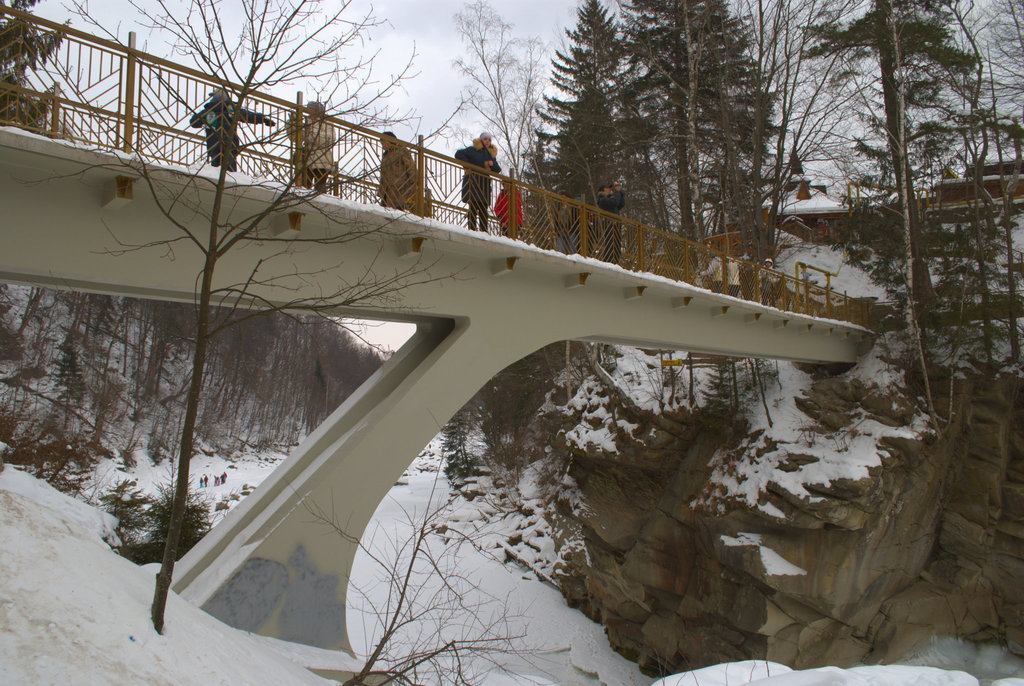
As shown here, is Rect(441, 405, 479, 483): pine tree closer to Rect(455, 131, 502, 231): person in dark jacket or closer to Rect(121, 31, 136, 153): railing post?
Rect(455, 131, 502, 231): person in dark jacket

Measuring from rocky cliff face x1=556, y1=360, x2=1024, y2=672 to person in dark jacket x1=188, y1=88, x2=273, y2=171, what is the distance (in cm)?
1148

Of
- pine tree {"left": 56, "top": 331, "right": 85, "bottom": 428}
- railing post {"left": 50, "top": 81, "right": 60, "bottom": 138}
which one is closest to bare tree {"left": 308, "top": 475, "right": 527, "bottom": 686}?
railing post {"left": 50, "top": 81, "right": 60, "bottom": 138}

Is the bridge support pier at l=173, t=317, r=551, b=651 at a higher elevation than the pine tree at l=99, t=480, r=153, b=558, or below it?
higher

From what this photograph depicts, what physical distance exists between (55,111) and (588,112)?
779 inches

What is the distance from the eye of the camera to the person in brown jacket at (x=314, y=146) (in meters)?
3.73

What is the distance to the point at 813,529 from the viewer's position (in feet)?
38.5

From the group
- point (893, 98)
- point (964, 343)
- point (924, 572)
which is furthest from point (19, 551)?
point (893, 98)

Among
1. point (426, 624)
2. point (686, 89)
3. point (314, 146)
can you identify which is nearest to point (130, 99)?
point (314, 146)

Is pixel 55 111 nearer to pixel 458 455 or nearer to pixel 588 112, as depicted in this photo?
pixel 588 112

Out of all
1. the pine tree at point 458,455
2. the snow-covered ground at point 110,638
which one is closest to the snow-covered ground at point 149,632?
the snow-covered ground at point 110,638

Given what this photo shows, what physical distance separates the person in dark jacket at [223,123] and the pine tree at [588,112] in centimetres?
1711

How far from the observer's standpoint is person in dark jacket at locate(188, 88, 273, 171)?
3611 millimetres

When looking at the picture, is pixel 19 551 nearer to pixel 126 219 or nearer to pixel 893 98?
pixel 126 219

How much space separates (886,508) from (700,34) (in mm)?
14067
